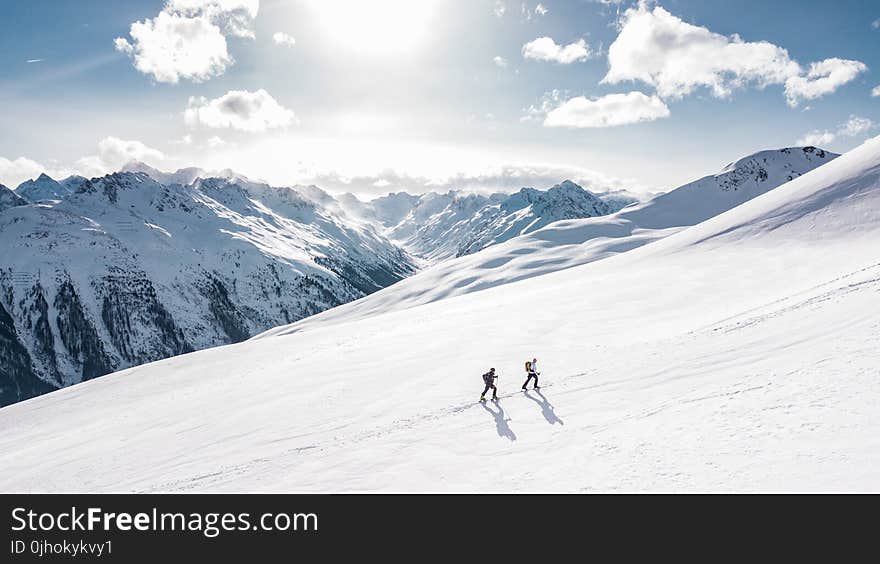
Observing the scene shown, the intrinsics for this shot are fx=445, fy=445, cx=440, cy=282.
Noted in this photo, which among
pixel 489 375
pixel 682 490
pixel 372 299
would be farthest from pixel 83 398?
pixel 372 299

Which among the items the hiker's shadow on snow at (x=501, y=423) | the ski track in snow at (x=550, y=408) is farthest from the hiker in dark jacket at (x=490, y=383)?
the hiker's shadow on snow at (x=501, y=423)

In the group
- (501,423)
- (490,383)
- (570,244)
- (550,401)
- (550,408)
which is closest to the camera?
(501,423)

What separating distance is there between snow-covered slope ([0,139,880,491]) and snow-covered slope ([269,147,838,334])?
2429 inches

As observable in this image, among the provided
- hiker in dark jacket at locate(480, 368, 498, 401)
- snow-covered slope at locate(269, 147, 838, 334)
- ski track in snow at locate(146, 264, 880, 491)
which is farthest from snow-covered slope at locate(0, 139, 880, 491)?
snow-covered slope at locate(269, 147, 838, 334)

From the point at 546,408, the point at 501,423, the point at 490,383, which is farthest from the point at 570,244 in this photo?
the point at 501,423

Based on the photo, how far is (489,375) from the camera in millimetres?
18922

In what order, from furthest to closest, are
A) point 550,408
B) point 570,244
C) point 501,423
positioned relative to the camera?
1. point 570,244
2. point 550,408
3. point 501,423

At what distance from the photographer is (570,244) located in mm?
131500

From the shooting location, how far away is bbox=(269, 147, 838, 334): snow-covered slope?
102 meters

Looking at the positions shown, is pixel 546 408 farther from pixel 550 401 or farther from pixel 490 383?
pixel 490 383

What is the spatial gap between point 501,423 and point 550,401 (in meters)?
2.56

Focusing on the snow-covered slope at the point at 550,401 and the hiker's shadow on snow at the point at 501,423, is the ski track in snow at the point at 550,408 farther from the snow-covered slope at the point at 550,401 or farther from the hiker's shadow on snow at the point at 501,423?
the snow-covered slope at the point at 550,401

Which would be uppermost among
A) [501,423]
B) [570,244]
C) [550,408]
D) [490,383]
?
[570,244]

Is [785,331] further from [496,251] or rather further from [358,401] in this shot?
[496,251]
